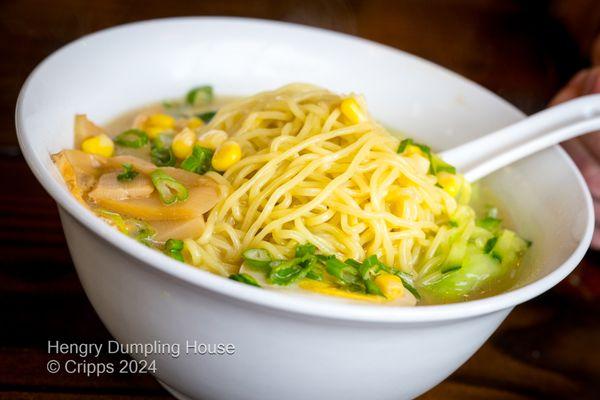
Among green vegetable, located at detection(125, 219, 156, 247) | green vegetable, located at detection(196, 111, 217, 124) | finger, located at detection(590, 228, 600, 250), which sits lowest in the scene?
finger, located at detection(590, 228, 600, 250)

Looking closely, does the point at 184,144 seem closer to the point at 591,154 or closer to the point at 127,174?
the point at 127,174

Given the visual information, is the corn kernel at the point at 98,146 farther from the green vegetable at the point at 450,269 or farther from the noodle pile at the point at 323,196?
the green vegetable at the point at 450,269

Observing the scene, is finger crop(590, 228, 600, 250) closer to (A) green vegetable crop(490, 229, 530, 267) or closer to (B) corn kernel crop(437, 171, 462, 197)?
(A) green vegetable crop(490, 229, 530, 267)

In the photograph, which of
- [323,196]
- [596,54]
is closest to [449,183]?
[323,196]

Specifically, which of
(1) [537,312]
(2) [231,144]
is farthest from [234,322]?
(1) [537,312]

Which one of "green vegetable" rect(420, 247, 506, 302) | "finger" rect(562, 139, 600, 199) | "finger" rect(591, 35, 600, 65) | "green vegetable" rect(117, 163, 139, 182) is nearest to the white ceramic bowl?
"green vegetable" rect(420, 247, 506, 302)
